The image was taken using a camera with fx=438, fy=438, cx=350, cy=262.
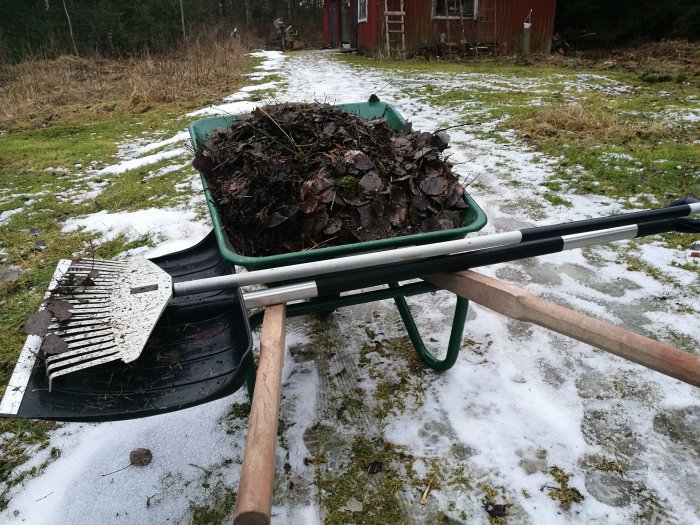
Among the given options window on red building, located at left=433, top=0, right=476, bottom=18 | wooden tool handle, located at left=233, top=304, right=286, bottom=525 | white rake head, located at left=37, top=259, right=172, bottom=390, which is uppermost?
window on red building, located at left=433, top=0, right=476, bottom=18

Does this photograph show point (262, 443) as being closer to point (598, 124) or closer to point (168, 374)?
point (168, 374)

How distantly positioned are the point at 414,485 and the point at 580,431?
68cm

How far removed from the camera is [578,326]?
1078 mm

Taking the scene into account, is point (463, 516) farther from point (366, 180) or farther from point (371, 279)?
point (366, 180)

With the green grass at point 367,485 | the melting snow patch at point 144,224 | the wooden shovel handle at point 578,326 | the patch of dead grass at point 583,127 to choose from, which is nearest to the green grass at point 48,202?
the melting snow patch at point 144,224

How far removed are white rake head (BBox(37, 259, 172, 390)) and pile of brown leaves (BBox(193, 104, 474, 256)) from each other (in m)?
0.35

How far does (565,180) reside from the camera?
3.71 metres

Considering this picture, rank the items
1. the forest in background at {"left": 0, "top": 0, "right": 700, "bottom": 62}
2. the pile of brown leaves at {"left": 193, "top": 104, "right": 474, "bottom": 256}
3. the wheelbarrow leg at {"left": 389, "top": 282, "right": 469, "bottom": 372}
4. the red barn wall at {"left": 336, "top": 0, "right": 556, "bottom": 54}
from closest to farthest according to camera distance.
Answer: the pile of brown leaves at {"left": 193, "top": 104, "right": 474, "bottom": 256} < the wheelbarrow leg at {"left": 389, "top": 282, "right": 469, "bottom": 372} < the forest in background at {"left": 0, "top": 0, "right": 700, "bottom": 62} < the red barn wall at {"left": 336, "top": 0, "right": 556, "bottom": 54}

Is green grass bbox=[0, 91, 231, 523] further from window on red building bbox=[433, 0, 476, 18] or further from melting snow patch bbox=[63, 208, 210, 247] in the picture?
window on red building bbox=[433, 0, 476, 18]

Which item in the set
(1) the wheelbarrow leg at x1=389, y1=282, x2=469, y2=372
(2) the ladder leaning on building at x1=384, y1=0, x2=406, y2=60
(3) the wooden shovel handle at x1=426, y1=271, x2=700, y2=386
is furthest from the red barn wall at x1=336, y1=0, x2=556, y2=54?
(3) the wooden shovel handle at x1=426, y1=271, x2=700, y2=386

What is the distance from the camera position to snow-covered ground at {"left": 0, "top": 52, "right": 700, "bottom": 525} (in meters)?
1.43

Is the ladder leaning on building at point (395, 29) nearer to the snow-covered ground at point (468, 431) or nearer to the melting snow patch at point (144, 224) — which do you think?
the melting snow patch at point (144, 224)

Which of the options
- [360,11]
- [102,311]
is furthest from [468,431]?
[360,11]

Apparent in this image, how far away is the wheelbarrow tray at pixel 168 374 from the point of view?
3.46 feet
